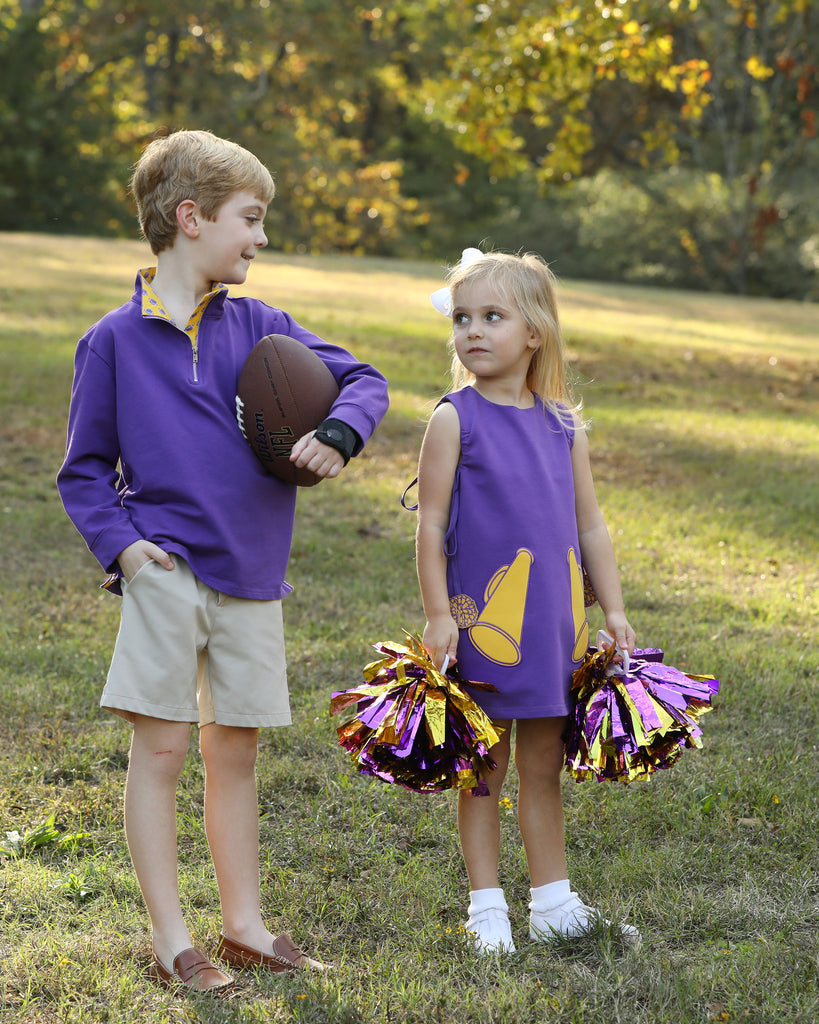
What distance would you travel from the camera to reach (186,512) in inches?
107

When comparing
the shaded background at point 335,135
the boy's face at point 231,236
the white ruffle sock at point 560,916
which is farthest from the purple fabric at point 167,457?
the shaded background at point 335,135

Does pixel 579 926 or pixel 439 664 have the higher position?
pixel 439 664

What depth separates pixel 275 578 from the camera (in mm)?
2811

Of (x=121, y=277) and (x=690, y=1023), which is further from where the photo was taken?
(x=121, y=277)

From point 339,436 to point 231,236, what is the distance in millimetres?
546

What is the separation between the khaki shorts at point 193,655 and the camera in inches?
105

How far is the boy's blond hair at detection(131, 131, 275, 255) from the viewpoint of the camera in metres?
2.69

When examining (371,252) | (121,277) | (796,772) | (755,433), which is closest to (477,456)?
(796,772)

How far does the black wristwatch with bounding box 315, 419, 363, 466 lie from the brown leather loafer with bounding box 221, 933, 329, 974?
1204 mm

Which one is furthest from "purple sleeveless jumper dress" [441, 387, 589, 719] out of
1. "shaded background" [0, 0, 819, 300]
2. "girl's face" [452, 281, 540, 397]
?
"shaded background" [0, 0, 819, 300]

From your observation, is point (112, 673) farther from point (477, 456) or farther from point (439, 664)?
point (477, 456)

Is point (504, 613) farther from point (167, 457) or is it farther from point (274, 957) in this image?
point (274, 957)

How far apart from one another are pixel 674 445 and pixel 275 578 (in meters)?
7.09

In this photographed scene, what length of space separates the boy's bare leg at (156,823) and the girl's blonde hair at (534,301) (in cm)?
118
